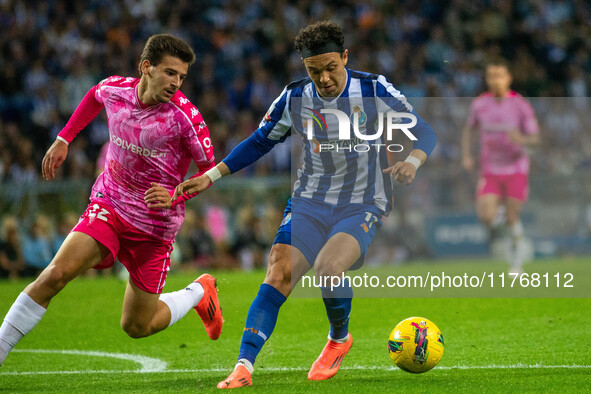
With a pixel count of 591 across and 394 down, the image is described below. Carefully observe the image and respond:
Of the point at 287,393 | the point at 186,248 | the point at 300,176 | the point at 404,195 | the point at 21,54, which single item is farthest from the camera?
the point at 21,54

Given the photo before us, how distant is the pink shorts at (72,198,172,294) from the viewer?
6137mm

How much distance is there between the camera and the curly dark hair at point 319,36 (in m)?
5.77

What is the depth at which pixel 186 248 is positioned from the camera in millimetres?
15484

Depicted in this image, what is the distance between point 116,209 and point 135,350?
1951mm

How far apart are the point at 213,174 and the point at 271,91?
13480 millimetres

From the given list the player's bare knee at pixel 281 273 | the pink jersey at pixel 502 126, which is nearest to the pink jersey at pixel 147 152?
the player's bare knee at pixel 281 273

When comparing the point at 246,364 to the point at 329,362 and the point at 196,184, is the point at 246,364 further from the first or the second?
the point at 196,184

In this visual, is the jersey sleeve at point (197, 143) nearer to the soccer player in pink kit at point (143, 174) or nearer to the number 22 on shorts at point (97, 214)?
the soccer player in pink kit at point (143, 174)

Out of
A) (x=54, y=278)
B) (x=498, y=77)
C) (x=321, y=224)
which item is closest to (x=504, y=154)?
(x=498, y=77)

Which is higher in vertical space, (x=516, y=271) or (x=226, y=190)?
(x=226, y=190)

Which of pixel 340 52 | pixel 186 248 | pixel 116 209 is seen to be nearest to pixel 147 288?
pixel 116 209

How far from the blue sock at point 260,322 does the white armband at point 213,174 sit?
80 centimetres

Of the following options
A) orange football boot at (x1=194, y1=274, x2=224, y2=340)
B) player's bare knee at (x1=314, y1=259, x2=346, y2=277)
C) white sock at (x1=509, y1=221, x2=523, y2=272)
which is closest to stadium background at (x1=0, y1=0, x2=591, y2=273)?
white sock at (x1=509, y1=221, x2=523, y2=272)

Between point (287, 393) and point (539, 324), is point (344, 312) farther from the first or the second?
point (539, 324)
